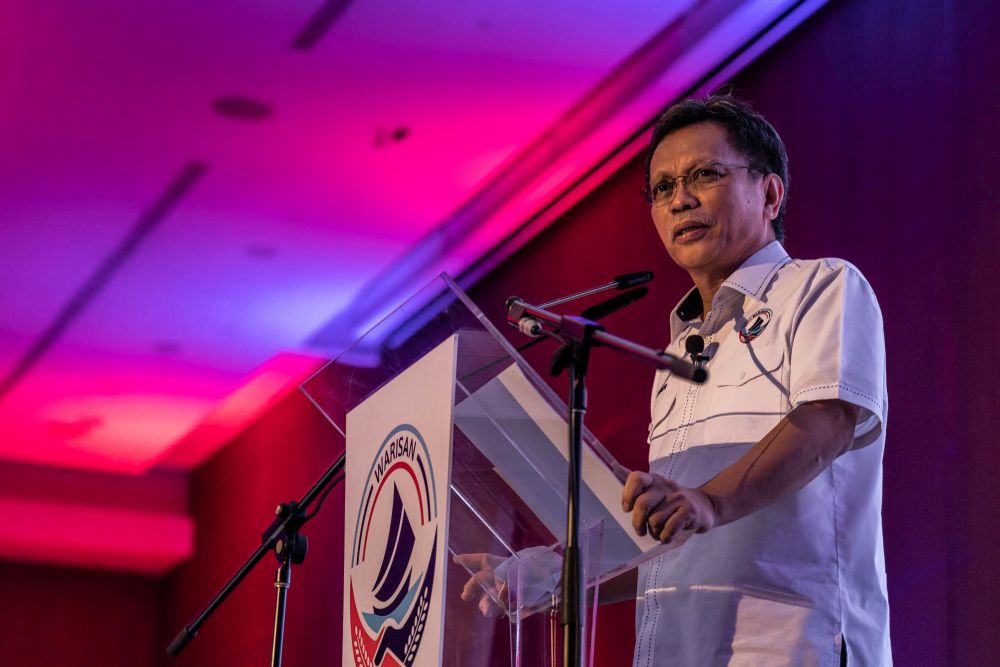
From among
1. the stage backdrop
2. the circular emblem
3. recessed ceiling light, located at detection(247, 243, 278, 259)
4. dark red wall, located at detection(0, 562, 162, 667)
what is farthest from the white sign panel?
dark red wall, located at detection(0, 562, 162, 667)

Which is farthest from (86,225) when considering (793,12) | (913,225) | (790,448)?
(790,448)

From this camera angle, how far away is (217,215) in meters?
5.39

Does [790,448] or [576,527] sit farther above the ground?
[790,448]

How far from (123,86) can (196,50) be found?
1.25ft

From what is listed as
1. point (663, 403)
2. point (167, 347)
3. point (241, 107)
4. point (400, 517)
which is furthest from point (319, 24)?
point (167, 347)

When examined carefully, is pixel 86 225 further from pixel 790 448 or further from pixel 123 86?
pixel 790 448

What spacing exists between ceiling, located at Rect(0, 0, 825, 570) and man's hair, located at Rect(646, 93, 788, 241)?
1.60m

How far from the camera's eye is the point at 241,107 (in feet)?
15.0

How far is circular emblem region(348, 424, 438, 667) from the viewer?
1.69m

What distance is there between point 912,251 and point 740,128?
1021mm

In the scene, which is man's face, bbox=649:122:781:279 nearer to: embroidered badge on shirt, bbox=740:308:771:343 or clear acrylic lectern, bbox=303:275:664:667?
embroidered badge on shirt, bbox=740:308:771:343

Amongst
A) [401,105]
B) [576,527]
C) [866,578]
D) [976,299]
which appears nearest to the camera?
[576,527]

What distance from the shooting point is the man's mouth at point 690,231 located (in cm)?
223

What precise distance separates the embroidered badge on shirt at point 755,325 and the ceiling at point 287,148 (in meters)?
2.05
